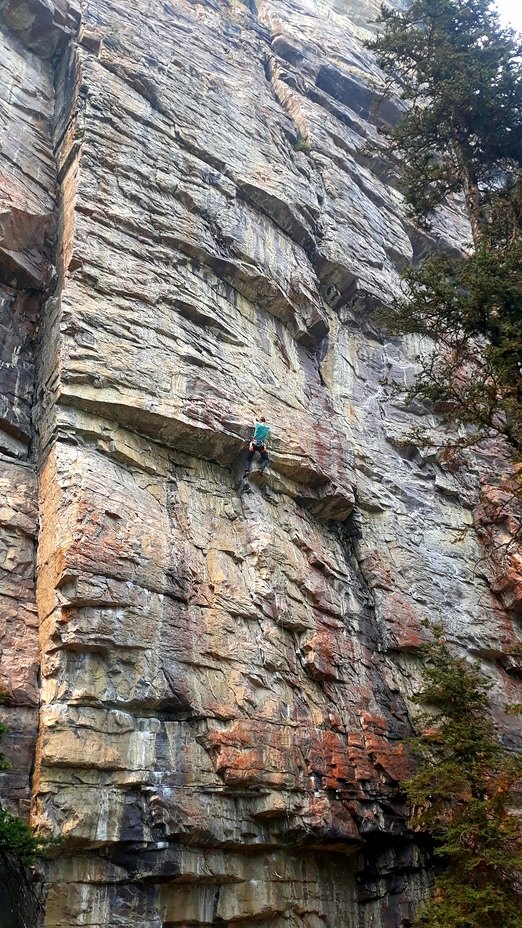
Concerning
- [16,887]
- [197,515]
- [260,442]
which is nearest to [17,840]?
[16,887]

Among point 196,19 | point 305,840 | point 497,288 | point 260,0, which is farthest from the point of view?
point 260,0

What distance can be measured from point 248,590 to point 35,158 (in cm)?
1272

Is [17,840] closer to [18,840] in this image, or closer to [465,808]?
[18,840]

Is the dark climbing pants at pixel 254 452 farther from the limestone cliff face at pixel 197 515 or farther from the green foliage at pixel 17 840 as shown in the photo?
the green foliage at pixel 17 840

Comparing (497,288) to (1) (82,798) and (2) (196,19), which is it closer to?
(1) (82,798)

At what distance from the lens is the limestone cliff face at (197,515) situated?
11.1 meters

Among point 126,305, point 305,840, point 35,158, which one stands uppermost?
point 35,158

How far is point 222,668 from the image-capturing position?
12.8 meters

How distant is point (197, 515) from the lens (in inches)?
571

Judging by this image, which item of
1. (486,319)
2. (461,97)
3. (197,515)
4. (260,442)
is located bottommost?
(197,515)

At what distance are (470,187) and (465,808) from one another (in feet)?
40.6

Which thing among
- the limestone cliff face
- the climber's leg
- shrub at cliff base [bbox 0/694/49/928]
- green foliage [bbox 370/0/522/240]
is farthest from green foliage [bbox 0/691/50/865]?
green foliage [bbox 370/0/522/240]

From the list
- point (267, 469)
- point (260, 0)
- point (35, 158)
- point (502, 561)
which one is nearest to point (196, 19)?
→ point (260, 0)

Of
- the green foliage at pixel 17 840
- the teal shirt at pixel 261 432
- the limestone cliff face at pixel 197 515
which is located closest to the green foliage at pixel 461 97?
the limestone cliff face at pixel 197 515
